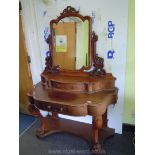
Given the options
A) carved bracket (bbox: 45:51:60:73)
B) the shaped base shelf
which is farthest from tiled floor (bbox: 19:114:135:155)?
carved bracket (bbox: 45:51:60:73)

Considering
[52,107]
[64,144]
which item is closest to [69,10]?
[52,107]

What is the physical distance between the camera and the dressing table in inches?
76.2

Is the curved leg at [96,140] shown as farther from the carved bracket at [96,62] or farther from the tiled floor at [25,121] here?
the tiled floor at [25,121]

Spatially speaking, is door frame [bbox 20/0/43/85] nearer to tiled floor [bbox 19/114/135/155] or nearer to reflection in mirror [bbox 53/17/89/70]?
reflection in mirror [bbox 53/17/89/70]

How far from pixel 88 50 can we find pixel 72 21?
0.38 metres

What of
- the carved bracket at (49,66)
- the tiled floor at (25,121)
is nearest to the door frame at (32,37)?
the carved bracket at (49,66)

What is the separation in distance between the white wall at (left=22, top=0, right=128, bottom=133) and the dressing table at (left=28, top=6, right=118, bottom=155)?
0.25 feet

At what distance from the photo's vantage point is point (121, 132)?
95.4 inches

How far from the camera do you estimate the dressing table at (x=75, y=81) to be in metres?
1.93

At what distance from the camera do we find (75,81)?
6.89 feet

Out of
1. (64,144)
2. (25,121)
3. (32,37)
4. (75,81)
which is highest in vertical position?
(32,37)

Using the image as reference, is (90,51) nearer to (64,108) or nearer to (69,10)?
(69,10)

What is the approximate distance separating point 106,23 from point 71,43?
0.46 metres
